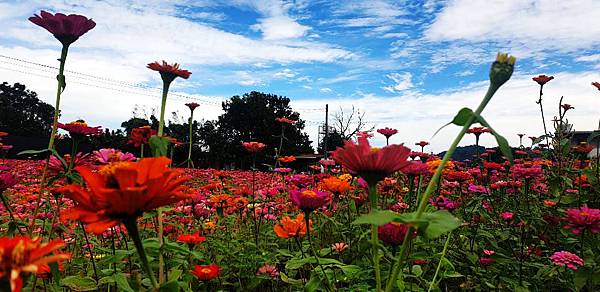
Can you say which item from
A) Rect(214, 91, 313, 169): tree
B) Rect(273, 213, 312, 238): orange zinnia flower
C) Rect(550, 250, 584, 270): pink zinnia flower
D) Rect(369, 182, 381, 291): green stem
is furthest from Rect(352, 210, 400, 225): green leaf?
Rect(214, 91, 313, 169): tree

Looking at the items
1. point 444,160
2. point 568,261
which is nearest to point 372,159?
point 444,160

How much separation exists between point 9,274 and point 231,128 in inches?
1369

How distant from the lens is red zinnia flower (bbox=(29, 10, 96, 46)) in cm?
127

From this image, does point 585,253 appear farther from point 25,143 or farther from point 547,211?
point 25,143

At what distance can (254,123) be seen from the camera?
34500 mm

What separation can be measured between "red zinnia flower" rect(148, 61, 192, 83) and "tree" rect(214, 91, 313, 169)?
1215 inches

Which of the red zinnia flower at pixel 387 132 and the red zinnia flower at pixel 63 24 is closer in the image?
the red zinnia flower at pixel 63 24

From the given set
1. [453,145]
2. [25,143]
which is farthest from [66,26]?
[25,143]

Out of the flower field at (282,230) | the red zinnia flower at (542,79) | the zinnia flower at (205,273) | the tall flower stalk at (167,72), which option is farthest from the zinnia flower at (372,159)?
the red zinnia flower at (542,79)

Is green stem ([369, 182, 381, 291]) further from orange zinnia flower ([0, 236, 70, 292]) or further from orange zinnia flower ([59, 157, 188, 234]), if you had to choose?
orange zinnia flower ([0, 236, 70, 292])

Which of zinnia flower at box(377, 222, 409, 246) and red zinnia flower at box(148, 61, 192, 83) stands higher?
red zinnia flower at box(148, 61, 192, 83)

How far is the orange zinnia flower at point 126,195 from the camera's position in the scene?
601 millimetres

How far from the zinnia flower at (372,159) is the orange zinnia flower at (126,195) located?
359 millimetres

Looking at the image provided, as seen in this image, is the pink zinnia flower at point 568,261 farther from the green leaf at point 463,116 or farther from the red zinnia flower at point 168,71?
the red zinnia flower at point 168,71
